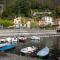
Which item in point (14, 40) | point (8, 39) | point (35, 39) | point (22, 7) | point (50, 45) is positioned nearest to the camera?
point (50, 45)

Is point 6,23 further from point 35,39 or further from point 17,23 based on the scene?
point 35,39

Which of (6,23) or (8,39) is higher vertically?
(6,23)

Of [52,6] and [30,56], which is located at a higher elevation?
[52,6]

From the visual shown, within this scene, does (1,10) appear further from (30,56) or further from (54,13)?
(30,56)

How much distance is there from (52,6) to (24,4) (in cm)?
611

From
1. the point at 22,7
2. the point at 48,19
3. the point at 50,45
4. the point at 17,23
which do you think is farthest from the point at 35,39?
the point at 22,7

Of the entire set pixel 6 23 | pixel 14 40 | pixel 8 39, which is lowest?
pixel 14 40

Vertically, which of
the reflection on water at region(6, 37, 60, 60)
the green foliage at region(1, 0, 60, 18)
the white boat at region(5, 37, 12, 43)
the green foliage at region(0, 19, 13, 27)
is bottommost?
the reflection on water at region(6, 37, 60, 60)

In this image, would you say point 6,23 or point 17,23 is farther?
point 6,23

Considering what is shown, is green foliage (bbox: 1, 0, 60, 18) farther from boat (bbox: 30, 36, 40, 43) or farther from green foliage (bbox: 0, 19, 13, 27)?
boat (bbox: 30, 36, 40, 43)

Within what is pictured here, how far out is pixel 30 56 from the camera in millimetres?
24766

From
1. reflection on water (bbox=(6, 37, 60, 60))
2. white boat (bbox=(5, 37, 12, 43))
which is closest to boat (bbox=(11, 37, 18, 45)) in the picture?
white boat (bbox=(5, 37, 12, 43))

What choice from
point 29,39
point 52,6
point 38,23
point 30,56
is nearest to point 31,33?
point 29,39

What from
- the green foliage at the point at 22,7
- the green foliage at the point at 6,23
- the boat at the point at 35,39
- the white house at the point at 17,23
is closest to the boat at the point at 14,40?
the boat at the point at 35,39
